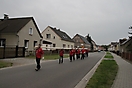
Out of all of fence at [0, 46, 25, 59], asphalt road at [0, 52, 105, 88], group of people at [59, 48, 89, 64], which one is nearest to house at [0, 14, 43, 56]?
fence at [0, 46, 25, 59]

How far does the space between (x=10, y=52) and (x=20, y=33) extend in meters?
6.41

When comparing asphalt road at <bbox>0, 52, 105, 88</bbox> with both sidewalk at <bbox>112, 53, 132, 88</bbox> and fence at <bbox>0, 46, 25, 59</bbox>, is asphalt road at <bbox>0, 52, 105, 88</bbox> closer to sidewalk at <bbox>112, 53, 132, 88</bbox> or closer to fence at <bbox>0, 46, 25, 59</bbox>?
sidewalk at <bbox>112, 53, 132, 88</bbox>

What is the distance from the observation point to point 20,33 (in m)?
26.5

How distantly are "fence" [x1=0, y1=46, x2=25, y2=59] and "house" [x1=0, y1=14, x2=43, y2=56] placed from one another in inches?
144

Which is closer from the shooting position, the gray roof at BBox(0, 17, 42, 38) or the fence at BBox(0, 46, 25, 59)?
the fence at BBox(0, 46, 25, 59)

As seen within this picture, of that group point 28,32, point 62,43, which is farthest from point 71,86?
point 62,43

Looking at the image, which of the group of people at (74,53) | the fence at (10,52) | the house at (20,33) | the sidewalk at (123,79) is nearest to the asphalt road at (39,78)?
the sidewalk at (123,79)

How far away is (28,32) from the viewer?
28734mm

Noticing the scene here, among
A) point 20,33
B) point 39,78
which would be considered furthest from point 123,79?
point 20,33

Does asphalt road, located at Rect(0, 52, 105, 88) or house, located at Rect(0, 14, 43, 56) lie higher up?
house, located at Rect(0, 14, 43, 56)

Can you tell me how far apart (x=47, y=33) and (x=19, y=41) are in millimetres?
24222

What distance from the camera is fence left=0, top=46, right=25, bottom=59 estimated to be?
63.6ft

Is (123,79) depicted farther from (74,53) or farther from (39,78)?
(74,53)

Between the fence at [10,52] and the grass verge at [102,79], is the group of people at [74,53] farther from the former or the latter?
the grass verge at [102,79]
